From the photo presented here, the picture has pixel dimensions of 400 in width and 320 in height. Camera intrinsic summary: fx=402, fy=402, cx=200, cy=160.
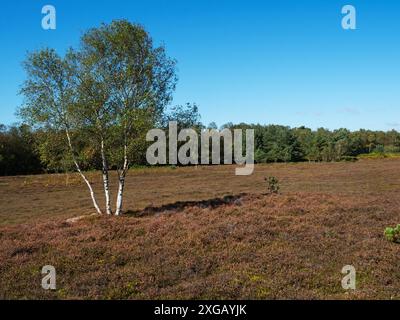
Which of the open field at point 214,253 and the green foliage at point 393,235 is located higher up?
the green foliage at point 393,235


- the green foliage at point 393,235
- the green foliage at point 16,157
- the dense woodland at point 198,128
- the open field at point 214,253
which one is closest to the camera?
the open field at point 214,253

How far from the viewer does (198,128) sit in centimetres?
3403

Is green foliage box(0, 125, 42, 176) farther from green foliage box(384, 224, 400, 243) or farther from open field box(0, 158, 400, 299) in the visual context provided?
green foliage box(384, 224, 400, 243)

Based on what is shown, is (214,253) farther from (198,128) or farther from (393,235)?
(198,128)

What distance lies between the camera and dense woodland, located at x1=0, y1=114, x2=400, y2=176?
30719 mm

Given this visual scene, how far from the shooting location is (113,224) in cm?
2491

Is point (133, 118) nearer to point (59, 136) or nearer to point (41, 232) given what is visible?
point (59, 136)

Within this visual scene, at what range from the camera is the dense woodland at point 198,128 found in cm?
3072

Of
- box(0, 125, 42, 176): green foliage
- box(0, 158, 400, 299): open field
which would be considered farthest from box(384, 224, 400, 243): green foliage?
box(0, 125, 42, 176): green foliage

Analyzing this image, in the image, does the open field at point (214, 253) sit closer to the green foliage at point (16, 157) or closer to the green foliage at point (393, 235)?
the green foliage at point (393, 235)

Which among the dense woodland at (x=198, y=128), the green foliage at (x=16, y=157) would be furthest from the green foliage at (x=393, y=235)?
the green foliage at (x=16, y=157)

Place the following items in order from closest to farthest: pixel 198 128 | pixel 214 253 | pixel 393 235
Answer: pixel 214 253, pixel 393 235, pixel 198 128

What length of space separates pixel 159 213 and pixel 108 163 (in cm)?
590

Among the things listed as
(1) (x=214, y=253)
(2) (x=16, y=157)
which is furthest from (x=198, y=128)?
(2) (x=16, y=157)
